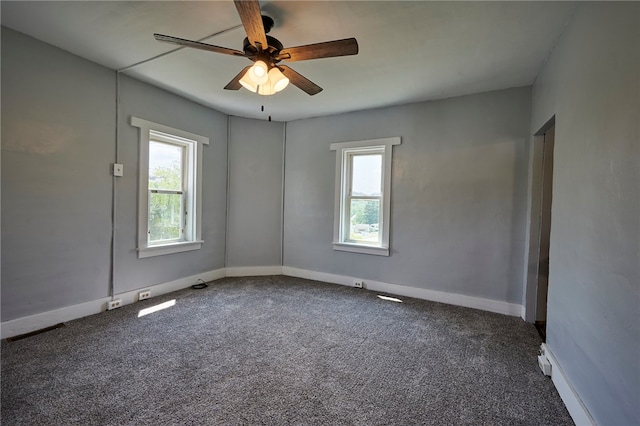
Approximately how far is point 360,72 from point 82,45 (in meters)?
2.63

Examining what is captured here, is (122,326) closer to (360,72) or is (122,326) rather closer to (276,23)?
(276,23)

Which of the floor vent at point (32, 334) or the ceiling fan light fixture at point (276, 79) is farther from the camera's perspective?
the floor vent at point (32, 334)

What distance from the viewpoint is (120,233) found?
10.5 feet

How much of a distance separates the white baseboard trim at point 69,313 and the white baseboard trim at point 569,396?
4.04 metres

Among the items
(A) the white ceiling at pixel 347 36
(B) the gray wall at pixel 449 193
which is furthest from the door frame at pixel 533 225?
(A) the white ceiling at pixel 347 36

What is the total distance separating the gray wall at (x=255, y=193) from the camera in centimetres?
462

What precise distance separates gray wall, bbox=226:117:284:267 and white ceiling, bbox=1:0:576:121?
1276mm

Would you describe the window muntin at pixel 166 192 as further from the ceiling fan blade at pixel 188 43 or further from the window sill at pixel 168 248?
the ceiling fan blade at pixel 188 43

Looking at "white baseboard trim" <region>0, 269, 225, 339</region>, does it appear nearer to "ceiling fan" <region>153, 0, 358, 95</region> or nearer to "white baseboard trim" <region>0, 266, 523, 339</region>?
"white baseboard trim" <region>0, 266, 523, 339</region>

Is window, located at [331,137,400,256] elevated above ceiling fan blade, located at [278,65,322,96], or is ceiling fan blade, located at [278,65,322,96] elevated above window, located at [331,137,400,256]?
ceiling fan blade, located at [278,65,322,96]

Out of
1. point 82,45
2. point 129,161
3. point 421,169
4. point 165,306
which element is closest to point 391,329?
point 421,169

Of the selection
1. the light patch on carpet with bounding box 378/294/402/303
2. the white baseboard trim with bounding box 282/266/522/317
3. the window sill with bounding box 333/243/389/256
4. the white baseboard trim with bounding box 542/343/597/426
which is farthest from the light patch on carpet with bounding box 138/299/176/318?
the white baseboard trim with bounding box 542/343/597/426

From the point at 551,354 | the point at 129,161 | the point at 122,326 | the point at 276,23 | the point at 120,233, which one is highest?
the point at 276,23

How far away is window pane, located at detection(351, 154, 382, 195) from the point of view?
13.6 feet
